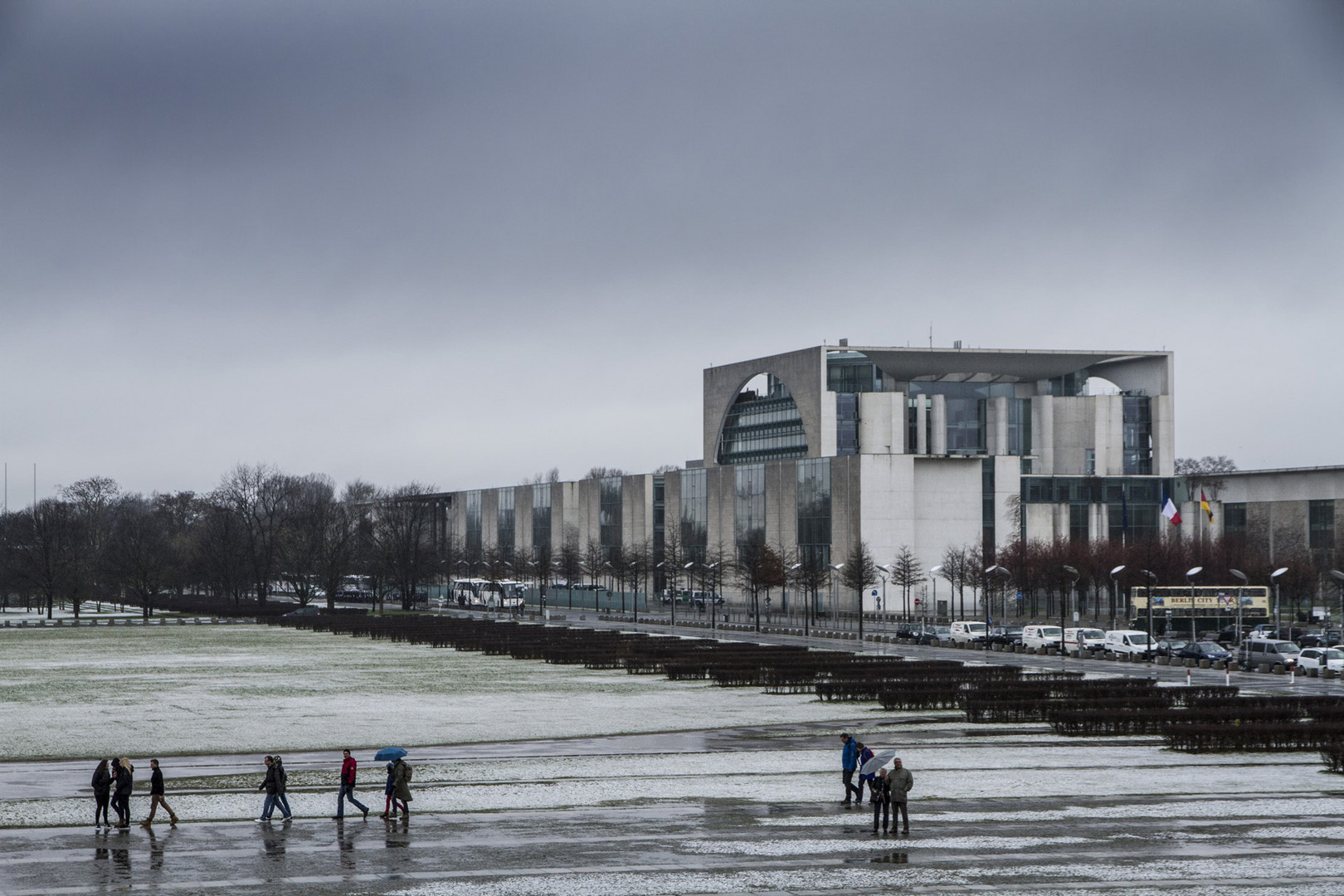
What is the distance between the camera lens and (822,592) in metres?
131

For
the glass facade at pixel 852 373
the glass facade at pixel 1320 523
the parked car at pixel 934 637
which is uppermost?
the glass facade at pixel 852 373

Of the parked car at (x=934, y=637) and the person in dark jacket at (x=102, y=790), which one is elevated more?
the person in dark jacket at (x=102, y=790)

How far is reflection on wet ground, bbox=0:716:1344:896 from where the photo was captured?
74.3 ft

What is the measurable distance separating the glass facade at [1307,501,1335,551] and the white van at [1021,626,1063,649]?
55.3 meters

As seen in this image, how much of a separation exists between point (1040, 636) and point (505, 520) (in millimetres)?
118079

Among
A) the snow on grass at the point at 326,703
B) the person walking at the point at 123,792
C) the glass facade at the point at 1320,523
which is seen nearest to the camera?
the person walking at the point at 123,792

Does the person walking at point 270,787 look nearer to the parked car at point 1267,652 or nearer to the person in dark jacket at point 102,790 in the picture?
the person in dark jacket at point 102,790

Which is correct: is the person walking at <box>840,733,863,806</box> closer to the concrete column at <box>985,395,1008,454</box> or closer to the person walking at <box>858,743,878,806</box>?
the person walking at <box>858,743,878,806</box>

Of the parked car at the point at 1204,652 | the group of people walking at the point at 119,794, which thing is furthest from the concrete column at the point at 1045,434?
the group of people walking at the point at 119,794

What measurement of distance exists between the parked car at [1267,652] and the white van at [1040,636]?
1392cm

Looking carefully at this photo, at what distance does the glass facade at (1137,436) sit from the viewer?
480ft

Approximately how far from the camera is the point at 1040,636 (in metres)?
85.7

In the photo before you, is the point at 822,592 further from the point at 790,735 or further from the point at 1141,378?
the point at 790,735

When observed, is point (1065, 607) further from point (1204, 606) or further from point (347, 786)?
point (347, 786)
